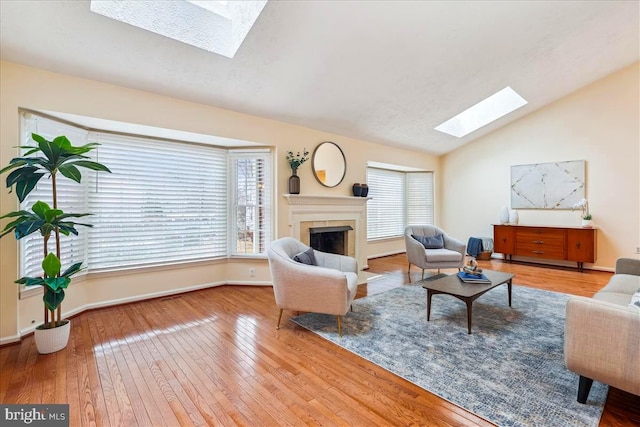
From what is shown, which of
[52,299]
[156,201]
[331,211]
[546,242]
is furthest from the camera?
[546,242]

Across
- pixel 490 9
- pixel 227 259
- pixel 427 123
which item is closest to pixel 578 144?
pixel 427 123

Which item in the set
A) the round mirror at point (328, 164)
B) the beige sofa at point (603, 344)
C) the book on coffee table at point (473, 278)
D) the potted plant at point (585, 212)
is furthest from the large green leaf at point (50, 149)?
the potted plant at point (585, 212)

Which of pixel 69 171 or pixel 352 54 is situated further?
pixel 352 54

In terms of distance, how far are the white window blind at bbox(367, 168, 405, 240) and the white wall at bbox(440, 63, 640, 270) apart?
1762 mm

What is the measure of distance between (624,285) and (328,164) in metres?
3.81

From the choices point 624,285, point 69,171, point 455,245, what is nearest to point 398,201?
point 455,245

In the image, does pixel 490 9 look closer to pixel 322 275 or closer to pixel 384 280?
pixel 322 275

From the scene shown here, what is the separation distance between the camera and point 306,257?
3211 millimetres

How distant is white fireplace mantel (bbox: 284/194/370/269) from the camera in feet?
14.4

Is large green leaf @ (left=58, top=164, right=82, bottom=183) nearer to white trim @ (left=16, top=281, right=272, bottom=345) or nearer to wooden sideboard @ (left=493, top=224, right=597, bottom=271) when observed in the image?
white trim @ (left=16, top=281, right=272, bottom=345)

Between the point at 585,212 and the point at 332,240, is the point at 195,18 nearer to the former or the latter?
the point at 332,240

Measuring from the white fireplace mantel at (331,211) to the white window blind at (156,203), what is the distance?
1.09 m

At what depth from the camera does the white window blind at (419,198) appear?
7.42 metres

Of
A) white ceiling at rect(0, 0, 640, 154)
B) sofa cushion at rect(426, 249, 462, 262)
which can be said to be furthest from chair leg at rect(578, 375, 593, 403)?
white ceiling at rect(0, 0, 640, 154)
